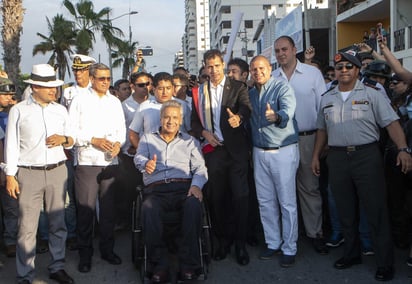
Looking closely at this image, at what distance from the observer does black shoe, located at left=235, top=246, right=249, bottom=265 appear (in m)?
4.43

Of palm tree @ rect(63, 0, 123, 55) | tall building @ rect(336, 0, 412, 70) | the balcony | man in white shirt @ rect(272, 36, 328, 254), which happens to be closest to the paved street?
man in white shirt @ rect(272, 36, 328, 254)

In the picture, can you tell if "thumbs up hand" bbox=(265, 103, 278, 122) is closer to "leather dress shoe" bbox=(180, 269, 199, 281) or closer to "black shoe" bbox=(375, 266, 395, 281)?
"leather dress shoe" bbox=(180, 269, 199, 281)

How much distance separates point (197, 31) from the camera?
365 feet

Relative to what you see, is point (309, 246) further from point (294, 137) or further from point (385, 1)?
point (385, 1)

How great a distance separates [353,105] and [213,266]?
208 centimetres

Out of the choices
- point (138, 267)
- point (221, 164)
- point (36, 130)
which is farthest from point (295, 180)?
point (36, 130)

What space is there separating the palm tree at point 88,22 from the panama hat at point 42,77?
19078 mm

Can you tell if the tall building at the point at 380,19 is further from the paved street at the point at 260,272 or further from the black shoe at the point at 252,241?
the paved street at the point at 260,272

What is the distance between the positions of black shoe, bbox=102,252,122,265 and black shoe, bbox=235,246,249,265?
1231 mm

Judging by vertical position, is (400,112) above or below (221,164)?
above

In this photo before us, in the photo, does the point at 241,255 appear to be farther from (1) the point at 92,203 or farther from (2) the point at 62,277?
(2) the point at 62,277

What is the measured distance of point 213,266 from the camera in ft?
14.4

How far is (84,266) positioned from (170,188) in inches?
46.4

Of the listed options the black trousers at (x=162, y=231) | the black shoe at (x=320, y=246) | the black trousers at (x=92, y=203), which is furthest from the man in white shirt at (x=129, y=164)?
the black shoe at (x=320, y=246)
